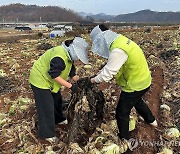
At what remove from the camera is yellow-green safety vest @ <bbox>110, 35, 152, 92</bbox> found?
4.26 m

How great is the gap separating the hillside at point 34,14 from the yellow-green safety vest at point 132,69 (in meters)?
116

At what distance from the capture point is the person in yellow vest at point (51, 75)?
4.48 metres

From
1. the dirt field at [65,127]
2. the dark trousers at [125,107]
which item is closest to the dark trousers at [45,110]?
the dirt field at [65,127]

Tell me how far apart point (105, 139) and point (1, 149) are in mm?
1717

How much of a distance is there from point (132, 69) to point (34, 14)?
15070 cm

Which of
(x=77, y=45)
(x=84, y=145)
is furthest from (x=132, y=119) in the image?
(x=77, y=45)

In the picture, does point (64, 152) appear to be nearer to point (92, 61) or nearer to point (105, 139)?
point (105, 139)

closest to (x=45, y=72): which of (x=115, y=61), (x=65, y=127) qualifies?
(x=115, y=61)

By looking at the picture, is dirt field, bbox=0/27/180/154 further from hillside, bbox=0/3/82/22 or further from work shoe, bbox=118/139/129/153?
hillside, bbox=0/3/82/22

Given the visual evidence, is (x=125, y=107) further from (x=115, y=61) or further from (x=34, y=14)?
(x=34, y=14)

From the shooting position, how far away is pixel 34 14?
5886 inches

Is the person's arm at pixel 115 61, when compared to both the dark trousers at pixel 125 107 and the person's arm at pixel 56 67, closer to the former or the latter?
the dark trousers at pixel 125 107

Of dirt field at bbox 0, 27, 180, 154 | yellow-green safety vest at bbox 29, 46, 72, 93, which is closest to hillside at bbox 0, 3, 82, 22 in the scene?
dirt field at bbox 0, 27, 180, 154

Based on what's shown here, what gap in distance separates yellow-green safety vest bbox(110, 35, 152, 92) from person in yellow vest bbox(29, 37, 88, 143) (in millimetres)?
587
